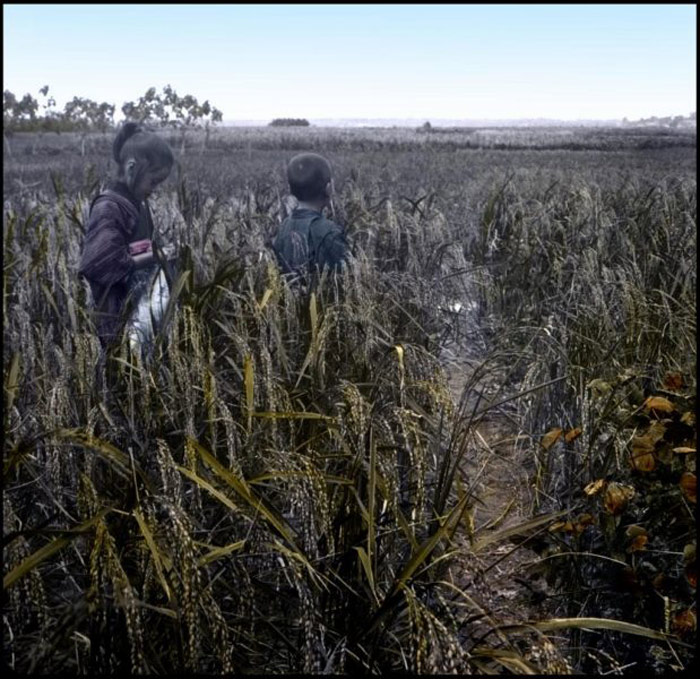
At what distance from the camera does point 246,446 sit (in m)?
2.07

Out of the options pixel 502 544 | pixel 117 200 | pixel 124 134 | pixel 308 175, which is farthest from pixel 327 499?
pixel 308 175

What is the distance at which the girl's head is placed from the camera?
123 inches

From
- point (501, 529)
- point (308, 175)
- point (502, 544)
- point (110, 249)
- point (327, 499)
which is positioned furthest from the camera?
point (308, 175)

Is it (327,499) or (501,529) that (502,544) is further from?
(327,499)

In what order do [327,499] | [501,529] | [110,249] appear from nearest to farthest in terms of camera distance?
[327,499], [501,529], [110,249]

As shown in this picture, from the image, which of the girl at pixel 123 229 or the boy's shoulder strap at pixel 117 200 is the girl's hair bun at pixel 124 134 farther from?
the boy's shoulder strap at pixel 117 200

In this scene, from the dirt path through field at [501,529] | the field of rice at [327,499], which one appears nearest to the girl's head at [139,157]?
the field of rice at [327,499]

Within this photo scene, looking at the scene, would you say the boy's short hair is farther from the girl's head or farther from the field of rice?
the girl's head

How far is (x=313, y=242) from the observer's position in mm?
3857

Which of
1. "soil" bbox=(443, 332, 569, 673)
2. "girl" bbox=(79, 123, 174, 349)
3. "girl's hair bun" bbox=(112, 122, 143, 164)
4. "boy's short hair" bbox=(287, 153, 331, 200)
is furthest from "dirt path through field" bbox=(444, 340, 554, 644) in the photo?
"girl's hair bun" bbox=(112, 122, 143, 164)

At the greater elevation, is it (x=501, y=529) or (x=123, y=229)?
(x=123, y=229)

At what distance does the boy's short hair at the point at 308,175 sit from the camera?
150 inches

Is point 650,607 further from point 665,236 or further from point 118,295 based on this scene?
point 665,236

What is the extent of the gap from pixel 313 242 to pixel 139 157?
1.00 meters
